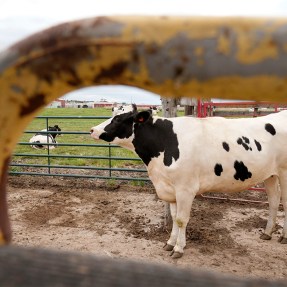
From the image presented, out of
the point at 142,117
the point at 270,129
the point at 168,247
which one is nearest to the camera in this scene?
the point at 142,117

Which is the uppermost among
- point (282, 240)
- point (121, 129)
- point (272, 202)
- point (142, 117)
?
point (142, 117)

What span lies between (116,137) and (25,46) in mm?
3268

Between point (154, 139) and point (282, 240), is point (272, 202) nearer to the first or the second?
point (282, 240)

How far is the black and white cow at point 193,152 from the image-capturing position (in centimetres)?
340

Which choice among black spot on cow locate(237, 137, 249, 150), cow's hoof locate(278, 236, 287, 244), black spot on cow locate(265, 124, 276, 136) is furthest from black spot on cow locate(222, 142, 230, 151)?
cow's hoof locate(278, 236, 287, 244)

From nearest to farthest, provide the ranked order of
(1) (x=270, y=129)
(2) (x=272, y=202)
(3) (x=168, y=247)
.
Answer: (3) (x=168, y=247)
(1) (x=270, y=129)
(2) (x=272, y=202)

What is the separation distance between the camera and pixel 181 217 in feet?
11.4

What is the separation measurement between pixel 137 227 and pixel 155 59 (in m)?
3.91

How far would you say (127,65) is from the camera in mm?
434

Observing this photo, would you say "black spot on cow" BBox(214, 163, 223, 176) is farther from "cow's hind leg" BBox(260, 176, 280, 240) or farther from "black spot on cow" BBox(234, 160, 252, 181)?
"cow's hind leg" BBox(260, 176, 280, 240)

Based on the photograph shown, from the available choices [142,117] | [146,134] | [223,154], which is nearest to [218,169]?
[223,154]

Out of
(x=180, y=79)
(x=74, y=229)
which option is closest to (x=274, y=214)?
(x=74, y=229)

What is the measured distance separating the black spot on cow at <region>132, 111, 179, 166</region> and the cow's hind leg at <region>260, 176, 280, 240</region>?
4.71ft

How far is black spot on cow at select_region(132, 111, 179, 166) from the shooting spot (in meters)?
3.40
